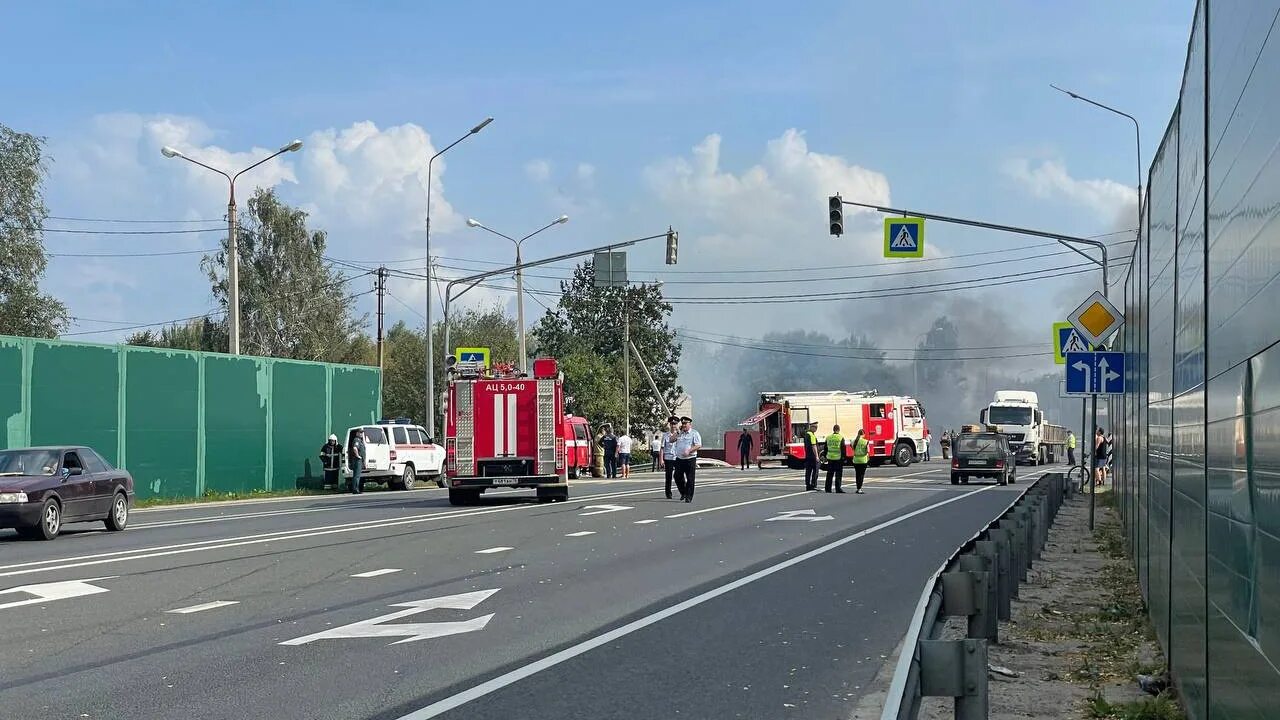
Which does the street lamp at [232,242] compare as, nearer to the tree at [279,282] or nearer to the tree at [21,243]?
the tree at [21,243]

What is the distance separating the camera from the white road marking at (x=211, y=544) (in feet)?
52.2

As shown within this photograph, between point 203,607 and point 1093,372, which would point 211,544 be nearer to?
point 203,607

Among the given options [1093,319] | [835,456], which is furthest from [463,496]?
[1093,319]

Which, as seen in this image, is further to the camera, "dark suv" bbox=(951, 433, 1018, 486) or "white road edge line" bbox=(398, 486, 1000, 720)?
"dark suv" bbox=(951, 433, 1018, 486)

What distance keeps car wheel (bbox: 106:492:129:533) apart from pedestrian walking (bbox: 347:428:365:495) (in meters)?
15.5

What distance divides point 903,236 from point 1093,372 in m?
10.3

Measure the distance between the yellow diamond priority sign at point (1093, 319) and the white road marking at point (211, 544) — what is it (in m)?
10.6

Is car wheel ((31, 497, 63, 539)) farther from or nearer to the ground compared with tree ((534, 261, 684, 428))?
nearer to the ground

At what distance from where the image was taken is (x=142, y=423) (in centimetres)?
3444

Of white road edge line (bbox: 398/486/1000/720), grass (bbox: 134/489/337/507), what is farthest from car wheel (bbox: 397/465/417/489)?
white road edge line (bbox: 398/486/1000/720)

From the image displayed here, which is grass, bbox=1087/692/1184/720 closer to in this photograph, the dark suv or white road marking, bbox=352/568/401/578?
white road marking, bbox=352/568/401/578

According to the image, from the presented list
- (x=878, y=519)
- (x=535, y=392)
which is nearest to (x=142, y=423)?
(x=535, y=392)

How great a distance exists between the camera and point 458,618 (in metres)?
11.4

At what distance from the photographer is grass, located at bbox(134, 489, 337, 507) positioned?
110 feet
